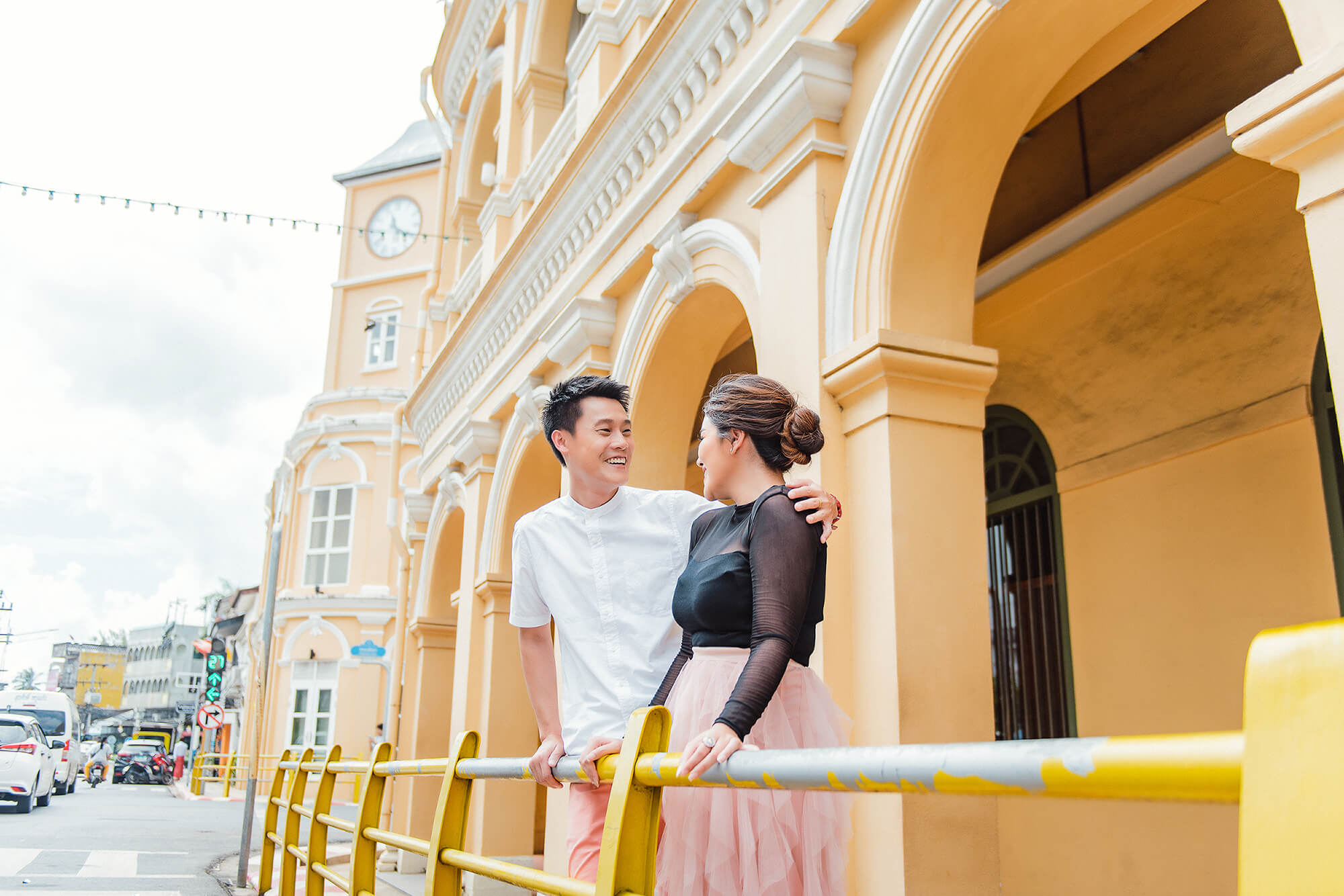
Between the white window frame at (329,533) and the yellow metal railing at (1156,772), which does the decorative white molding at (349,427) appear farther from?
the yellow metal railing at (1156,772)

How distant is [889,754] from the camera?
4.58 ft

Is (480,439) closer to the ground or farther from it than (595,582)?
farther from it

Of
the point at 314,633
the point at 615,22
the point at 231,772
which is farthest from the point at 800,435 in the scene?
the point at 231,772

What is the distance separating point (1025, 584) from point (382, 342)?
67.1ft

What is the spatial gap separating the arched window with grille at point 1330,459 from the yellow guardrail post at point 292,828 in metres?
5.32

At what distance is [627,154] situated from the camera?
679 centimetres

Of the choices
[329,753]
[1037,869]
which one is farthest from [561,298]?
[1037,869]

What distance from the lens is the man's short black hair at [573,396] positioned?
9.66 feet

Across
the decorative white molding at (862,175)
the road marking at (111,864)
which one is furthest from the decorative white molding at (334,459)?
the decorative white molding at (862,175)

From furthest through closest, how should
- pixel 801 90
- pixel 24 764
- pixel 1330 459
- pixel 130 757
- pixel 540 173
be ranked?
pixel 130 757, pixel 24 764, pixel 540 173, pixel 1330 459, pixel 801 90

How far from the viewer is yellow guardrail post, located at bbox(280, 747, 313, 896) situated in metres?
5.82

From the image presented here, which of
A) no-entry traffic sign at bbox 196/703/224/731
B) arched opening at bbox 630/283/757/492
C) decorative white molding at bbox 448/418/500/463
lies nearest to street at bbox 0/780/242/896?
no-entry traffic sign at bbox 196/703/224/731

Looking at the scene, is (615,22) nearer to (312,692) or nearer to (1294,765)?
(1294,765)

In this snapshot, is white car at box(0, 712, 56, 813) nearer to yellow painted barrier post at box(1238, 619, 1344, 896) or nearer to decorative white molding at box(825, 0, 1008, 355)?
decorative white molding at box(825, 0, 1008, 355)
